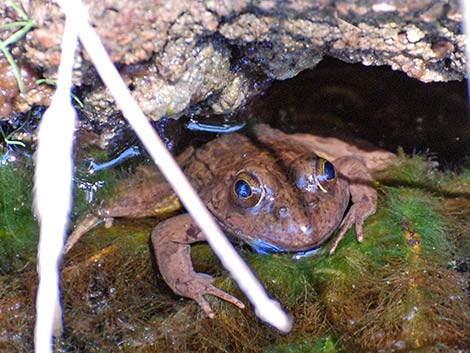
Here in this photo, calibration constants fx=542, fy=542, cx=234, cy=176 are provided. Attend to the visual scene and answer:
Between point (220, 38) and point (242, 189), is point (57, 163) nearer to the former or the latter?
point (220, 38)

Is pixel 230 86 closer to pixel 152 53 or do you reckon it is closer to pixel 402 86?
pixel 152 53

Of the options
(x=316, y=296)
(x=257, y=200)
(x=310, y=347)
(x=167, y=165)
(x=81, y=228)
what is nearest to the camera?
(x=167, y=165)

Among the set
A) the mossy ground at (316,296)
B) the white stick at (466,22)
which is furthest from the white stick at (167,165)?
the mossy ground at (316,296)

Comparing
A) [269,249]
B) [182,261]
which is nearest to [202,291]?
[182,261]

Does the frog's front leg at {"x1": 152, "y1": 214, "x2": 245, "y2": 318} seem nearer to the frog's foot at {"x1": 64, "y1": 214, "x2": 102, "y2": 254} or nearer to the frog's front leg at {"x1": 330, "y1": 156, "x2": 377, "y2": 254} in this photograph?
the frog's foot at {"x1": 64, "y1": 214, "x2": 102, "y2": 254}

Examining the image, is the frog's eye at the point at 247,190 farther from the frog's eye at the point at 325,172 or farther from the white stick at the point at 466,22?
the white stick at the point at 466,22

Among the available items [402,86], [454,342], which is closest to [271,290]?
[454,342]
